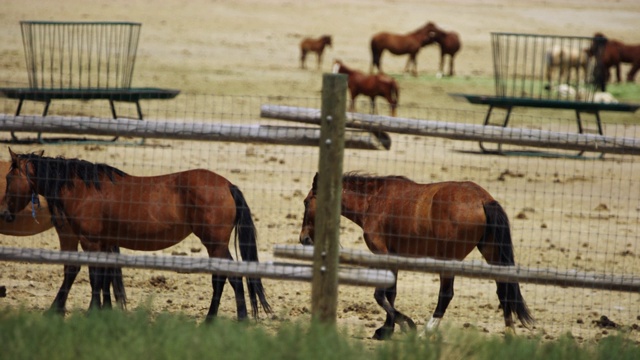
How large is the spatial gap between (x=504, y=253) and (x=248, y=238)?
6.09 ft

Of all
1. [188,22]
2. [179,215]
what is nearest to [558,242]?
[179,215]

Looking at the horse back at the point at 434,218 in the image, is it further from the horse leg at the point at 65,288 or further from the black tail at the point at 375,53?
the black tail at the point at 375,53

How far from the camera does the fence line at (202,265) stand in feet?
20.2

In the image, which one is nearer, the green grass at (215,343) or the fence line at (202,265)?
the green grass at (215,343)

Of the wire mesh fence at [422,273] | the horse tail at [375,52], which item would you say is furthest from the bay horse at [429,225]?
the horse tail at [375,52]

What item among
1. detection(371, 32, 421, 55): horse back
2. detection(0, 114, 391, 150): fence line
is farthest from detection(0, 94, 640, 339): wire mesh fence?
detection(371, 32, 421, 55): horse back

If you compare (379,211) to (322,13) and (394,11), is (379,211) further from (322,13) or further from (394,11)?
(394,11)

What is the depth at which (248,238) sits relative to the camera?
7453 millimetres

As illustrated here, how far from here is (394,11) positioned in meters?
35.8

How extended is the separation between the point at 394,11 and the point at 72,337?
31.2 metres

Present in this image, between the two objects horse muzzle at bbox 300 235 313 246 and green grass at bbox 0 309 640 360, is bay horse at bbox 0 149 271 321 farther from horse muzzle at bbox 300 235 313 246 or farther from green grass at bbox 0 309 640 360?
green grass at bbox 0 309 640 360

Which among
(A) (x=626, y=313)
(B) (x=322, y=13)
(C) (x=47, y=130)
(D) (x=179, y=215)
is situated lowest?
(A) (x=626, y=313)

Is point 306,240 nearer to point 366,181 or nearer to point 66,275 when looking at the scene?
point 366,181

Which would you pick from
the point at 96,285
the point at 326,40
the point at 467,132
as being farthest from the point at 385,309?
the point at 326,40
